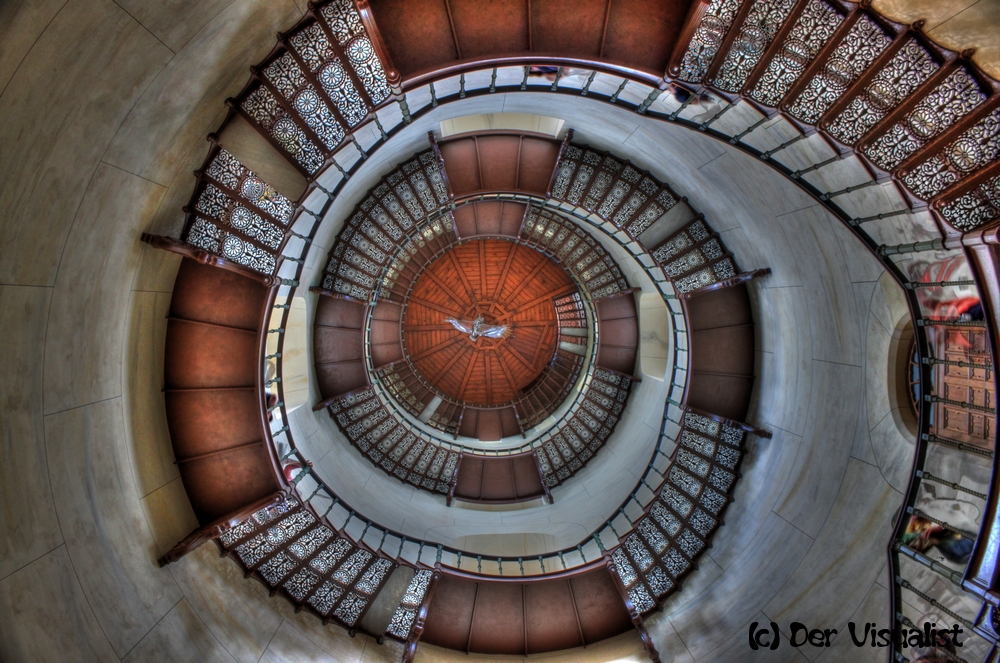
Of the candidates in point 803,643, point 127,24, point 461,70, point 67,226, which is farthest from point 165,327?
point 803,643

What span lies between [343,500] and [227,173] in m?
7.96

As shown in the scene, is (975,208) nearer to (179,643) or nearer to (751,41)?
(751,41)

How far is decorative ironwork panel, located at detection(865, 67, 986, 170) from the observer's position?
4984 mm

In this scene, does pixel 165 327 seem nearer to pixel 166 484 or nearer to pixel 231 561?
pixel 166 484

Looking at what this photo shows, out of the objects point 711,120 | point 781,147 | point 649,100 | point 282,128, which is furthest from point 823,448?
point 282,128

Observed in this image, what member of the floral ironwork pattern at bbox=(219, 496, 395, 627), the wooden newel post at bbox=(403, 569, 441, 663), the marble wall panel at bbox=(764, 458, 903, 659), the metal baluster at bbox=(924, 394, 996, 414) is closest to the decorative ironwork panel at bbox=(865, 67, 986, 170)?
the metal baluster at bbox=(924, 394, 996, 414)

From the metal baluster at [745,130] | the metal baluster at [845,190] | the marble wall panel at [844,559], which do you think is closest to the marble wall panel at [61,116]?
the metal baluster at [745,130]

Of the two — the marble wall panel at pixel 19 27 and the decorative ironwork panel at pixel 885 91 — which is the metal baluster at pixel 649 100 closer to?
the decorative ironwork panel at pixel 885 91

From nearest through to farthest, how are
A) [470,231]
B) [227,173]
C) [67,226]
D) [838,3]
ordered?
[838,3]
[67,226]
[227,173]
[470,231]

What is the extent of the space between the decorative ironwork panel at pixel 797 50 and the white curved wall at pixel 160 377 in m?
0.72

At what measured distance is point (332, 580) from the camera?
397 inches

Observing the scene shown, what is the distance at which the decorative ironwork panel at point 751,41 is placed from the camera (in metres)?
5.60

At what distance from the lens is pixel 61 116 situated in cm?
532

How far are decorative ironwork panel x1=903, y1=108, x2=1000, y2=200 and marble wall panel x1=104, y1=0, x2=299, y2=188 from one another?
8.45 meters
